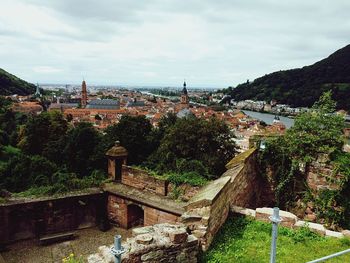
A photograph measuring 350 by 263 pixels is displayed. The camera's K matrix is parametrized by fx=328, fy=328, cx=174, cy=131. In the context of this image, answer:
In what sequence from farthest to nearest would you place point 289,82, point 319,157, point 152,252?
point 289,82, point 319,157, point 152,252

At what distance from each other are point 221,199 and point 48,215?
691 centimetres

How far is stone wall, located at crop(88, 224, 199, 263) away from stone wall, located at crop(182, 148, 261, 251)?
1.01ft

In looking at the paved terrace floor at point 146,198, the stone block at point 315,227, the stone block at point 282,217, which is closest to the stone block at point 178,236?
the stone block at point 282,217

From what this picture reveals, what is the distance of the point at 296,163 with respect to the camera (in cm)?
786

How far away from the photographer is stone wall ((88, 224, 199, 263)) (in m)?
4.10

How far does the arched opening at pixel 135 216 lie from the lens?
11141 mm

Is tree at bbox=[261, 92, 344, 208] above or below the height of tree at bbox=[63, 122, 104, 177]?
above

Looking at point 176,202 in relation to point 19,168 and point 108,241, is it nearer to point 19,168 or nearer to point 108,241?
point 108,241

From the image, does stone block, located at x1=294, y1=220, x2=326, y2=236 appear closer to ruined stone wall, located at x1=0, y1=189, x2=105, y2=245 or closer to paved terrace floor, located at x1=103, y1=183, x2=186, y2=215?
paved terrace floor, located at x1=103, y1=183, x2=186, y2=215

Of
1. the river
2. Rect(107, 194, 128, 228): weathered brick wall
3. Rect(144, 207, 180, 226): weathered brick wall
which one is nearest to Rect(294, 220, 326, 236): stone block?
Rect(144, 207, 180, 226): weathered brick wall

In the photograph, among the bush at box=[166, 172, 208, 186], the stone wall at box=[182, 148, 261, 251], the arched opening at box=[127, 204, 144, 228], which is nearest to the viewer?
the stone wall at box=[182, 148, 261, 251]

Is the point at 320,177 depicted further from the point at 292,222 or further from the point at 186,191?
the point at 186,191

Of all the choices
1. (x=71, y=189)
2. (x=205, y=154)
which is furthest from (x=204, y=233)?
(x=205, y=154)

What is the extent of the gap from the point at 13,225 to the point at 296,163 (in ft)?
27.4
